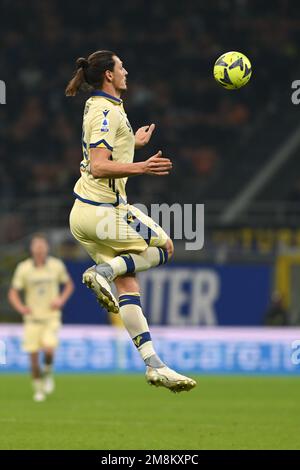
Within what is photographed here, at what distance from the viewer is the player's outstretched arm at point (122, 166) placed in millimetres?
8812

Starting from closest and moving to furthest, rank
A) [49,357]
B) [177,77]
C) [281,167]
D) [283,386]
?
[49,357] → [283,386] → [281,167] → [177,77]

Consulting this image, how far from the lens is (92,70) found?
9.23 meters

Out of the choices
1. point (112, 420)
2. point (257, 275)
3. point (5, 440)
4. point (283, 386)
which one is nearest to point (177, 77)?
point (257, 275)

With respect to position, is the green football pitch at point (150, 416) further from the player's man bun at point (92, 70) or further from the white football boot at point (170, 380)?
the player's man bun at point (92, 70)

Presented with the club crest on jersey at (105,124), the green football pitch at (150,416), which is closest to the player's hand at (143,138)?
the club crest on jersey at (105,124)

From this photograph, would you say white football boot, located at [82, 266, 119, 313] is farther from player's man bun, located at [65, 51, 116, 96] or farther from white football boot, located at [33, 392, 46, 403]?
white football boot, located at [33, 392, 46, 403]

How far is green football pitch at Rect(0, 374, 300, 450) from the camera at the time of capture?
37.0 feet

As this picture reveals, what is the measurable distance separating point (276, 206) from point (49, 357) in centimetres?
899

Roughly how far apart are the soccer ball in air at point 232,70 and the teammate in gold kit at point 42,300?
8.44 metres

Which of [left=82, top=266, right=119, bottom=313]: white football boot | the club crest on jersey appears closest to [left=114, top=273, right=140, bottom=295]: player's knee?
[left=82, top=266, right=119, bottom=313]: white football boot

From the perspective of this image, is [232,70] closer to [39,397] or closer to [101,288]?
[101,288]

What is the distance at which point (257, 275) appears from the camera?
23.4 m

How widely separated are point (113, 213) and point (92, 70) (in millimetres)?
1148

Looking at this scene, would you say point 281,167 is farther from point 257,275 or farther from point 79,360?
point 79,360
